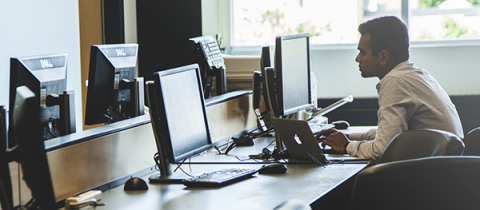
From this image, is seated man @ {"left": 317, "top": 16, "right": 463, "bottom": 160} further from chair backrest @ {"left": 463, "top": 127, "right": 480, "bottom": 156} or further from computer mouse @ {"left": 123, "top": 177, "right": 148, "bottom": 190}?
computer mouse @ {"left": 123, "top": 177, "right": 148, "bottom": 190}

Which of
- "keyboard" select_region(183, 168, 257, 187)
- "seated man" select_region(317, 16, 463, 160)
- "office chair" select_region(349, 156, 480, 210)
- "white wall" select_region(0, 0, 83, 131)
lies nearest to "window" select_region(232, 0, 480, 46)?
"white wall" select_region(0, 0, 83, 131)

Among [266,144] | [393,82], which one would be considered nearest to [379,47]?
[393,82]

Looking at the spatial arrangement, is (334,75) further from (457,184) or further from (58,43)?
(457,184)

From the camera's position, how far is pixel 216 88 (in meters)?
2.99

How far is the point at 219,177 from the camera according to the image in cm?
177

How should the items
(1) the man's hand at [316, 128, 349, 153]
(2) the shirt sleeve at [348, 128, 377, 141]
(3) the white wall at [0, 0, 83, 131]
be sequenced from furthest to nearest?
(3) the white wall at [0, 0, 83, 131]
(2) the shirt sleeve at [348, 128, 377, 141]
(1) the man's hand at [316, 128, 349, 153]

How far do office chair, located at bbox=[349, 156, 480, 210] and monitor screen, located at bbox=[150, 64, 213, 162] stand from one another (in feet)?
2.89

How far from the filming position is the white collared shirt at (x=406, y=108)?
6.72 feet


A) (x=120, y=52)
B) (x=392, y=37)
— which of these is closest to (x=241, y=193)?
(x=120, y=52)

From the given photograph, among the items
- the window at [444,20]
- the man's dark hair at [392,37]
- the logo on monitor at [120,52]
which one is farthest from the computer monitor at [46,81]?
the window at [444,20]

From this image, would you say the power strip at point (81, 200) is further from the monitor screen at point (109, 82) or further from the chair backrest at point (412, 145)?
the chair backrest at point (412, 145)

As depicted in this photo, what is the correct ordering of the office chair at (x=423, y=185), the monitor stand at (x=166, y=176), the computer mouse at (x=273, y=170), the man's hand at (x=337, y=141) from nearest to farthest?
the office chair at (x=423, y=185), the monitor stand at (x=166, y=176), the computer mouse at (x=273, y=170), the man's hand at (x=337, y=141)

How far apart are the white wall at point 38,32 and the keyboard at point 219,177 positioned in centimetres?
217

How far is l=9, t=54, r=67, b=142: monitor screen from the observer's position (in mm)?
1730
